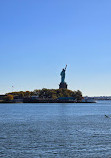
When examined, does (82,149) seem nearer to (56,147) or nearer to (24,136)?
(56,147)

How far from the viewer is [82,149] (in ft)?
118

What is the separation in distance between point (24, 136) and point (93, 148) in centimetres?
1337

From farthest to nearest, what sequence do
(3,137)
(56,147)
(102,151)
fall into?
1. (3,137)
2. (56,147)
3. (102,151)

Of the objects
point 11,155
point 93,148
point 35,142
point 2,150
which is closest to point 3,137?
point 35,142

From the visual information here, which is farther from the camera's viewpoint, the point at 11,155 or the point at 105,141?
the point at 105,141

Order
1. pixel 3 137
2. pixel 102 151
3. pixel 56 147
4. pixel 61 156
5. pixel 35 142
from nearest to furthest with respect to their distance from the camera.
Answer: pixel 61 156, pixel 102 151, pixel 56 147, pixel 35 142, pixel 3 137

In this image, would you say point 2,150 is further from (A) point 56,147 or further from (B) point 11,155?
(A) point 56,147

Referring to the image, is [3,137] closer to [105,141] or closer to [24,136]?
[24,136]

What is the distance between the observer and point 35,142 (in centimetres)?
4041

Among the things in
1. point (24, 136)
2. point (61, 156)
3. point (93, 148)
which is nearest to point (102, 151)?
point (93, 148)

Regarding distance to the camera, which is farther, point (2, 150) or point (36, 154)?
point (2, 150)

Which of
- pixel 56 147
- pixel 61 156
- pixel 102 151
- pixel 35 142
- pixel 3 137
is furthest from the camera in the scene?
pixel 3 137

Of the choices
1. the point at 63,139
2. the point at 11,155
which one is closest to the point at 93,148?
the point at 63,139

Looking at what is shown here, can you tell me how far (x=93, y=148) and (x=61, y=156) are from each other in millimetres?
5810
